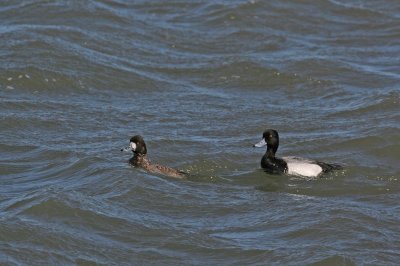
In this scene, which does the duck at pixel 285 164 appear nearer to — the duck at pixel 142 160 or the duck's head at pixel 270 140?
the duck's head at pixel 270 140

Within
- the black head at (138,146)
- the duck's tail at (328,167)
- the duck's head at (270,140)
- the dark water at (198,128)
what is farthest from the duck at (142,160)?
the duck's tail at (328,167)

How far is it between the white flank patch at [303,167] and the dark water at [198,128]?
0.11 metres

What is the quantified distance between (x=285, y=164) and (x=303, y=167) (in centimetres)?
42

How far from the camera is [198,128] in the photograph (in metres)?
16.2

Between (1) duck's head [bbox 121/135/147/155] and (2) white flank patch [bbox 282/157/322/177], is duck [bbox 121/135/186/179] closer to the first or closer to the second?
(1) duck's head [bbox 121/135/147/155]

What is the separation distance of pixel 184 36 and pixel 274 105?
4.34 m

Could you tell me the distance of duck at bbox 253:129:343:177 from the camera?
551 inches

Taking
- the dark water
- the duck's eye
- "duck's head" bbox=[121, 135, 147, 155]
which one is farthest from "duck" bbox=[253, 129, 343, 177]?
the duck's eye

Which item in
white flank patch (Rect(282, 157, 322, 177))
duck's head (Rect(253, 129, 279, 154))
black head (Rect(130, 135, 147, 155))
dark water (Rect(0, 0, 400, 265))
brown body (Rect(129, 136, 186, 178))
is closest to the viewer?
dark water (Rect(0, 0, 400, 265))

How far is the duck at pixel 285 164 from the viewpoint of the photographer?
46.0 ft

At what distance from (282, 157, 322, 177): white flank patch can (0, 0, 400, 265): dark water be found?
0.37 feet

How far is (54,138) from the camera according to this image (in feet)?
51.0

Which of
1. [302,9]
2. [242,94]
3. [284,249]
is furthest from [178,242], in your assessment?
[302,9]

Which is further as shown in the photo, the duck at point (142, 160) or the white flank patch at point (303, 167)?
the duck at point (142, 160)
